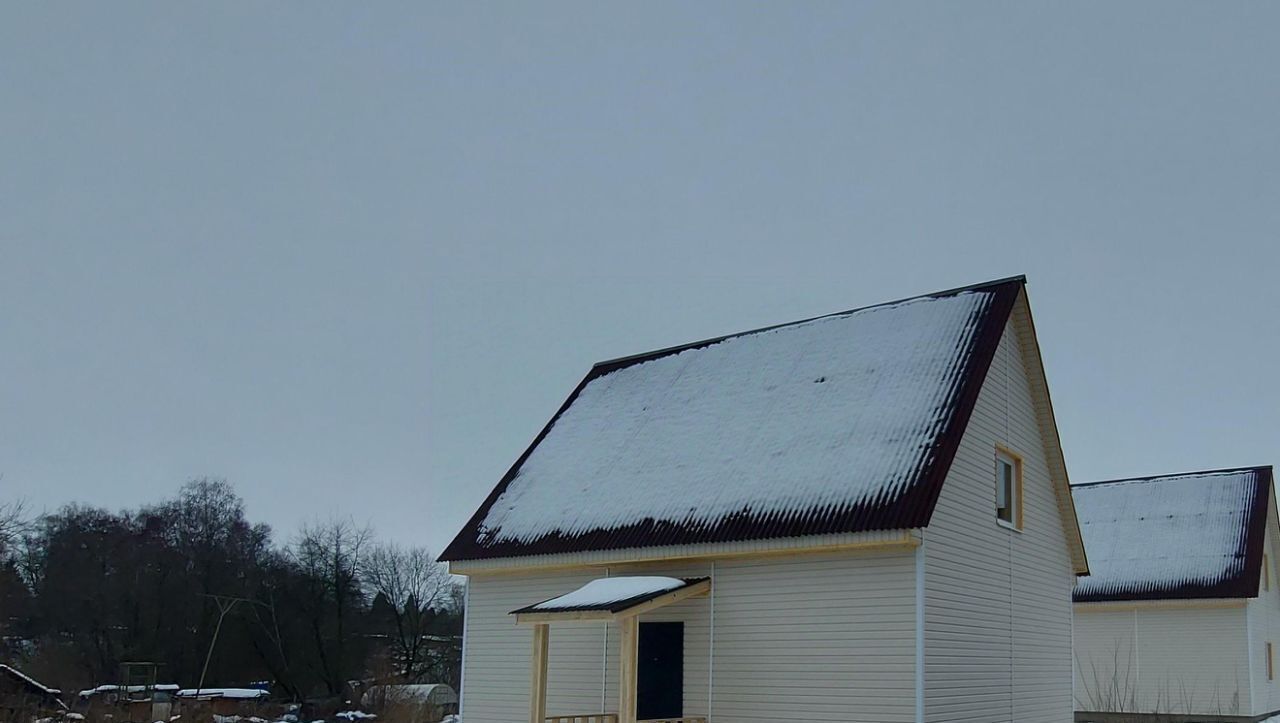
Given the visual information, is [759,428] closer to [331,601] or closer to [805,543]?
[805,543]

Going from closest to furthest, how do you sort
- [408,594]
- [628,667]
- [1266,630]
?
[628,667]
[1266,630]
[408,594]

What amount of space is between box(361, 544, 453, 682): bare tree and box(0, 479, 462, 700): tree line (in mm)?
171

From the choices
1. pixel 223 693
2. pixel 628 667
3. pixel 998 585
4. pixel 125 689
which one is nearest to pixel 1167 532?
pixel 998 585

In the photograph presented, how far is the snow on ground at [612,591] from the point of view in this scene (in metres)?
14.3

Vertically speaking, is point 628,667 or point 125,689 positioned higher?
point 628,667

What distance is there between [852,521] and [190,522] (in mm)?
52953

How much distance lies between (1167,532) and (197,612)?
40776 millimetres

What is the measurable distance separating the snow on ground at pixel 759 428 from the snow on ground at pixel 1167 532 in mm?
12927

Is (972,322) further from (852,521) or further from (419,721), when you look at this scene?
(419,721)

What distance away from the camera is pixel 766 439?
16625mm

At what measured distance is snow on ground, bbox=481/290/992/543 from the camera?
49.1ft

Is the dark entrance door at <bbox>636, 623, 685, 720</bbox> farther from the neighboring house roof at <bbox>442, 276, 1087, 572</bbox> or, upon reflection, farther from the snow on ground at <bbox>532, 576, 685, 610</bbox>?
the neighboring house roof at <bbox>442, 276, 1087, 572</bbox>

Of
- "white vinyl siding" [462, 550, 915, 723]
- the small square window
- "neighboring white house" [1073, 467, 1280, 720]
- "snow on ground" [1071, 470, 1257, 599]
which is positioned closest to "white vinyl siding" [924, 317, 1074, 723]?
the small square window

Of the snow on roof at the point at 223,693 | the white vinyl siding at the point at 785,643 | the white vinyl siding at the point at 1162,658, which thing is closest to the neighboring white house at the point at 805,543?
the white vinyl siding at the point at 785,643
